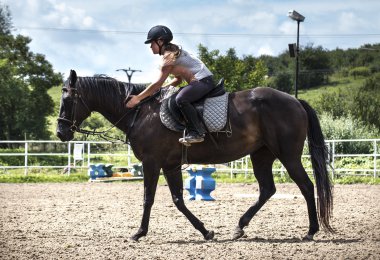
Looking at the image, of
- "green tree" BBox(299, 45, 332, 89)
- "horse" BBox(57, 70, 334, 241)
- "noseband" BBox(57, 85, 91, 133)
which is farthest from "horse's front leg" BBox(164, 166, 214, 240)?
"green tree" BBox(299, 45, 332, 89)

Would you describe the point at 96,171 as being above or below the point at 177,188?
below

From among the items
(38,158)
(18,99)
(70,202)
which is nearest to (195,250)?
(70,202)

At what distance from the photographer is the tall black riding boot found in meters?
7.28

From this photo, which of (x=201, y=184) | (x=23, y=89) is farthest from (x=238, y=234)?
(x=23, y=89)

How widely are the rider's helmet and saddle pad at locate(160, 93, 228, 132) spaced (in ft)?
2.67

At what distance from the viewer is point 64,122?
782 centimetres

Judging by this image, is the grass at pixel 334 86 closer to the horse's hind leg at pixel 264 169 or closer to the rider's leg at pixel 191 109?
the horse's hind leg at pixel 264 169

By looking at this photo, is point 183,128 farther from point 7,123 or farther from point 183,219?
point 7,123

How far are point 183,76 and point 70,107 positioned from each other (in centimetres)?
156

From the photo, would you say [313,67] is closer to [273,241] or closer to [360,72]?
[360,72]

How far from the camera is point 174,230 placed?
8312 mm

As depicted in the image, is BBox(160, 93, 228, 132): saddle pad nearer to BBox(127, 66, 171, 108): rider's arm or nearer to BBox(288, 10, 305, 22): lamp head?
BBox(127, 66, 171, 108): rider's arm

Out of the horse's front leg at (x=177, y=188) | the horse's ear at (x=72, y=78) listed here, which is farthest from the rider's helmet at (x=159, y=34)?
the horse's front leg at (x=177, y=188)

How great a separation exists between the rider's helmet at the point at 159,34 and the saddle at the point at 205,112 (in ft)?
2.32
